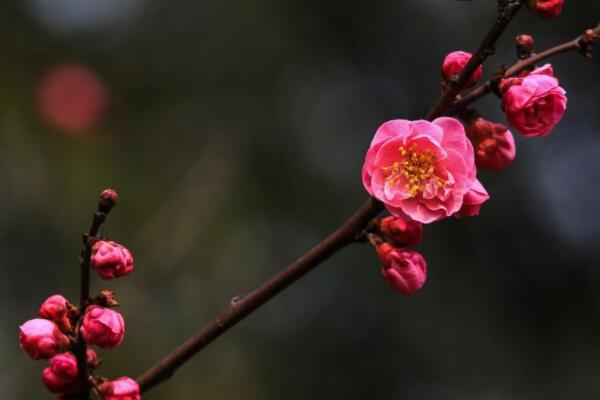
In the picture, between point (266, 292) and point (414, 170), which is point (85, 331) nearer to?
point (266, 292)

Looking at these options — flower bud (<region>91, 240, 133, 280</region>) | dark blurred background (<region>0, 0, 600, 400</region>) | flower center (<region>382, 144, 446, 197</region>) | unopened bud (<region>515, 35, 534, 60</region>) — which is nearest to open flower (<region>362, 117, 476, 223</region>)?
flower center (<region>382, 144, 446, 197</region>)

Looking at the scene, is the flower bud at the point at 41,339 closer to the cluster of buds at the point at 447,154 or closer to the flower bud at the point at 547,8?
the cluster of buds at the point at 447,154

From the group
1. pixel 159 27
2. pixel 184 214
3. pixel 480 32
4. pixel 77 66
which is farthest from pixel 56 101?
pixel 480 32

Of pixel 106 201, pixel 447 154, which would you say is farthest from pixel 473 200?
pixel 106 201

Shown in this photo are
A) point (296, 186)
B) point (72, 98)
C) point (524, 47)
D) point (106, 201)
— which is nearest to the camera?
point (106, 201)

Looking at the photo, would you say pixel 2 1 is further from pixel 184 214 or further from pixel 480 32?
pixel 480 32

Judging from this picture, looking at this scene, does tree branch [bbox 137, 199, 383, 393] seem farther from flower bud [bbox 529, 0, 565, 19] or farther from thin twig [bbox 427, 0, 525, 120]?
flower bud [bbox 529, 0, 565, 19]

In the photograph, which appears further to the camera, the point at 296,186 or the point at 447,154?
the point at 296,186
